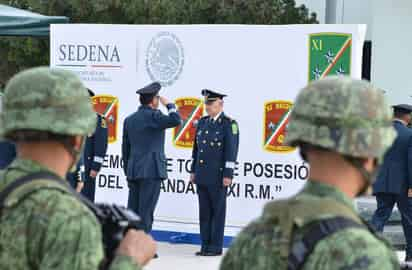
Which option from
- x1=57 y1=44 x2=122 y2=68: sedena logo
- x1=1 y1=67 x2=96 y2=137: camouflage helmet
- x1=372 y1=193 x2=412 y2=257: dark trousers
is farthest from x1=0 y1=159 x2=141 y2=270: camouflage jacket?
x1=57 y1=44 x2=122 y2=68: sedena logo

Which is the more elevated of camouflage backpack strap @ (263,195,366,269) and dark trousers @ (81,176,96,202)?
camouflage backpack strap @ (263,195,366,269)

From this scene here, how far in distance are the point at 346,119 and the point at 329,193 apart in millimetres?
203

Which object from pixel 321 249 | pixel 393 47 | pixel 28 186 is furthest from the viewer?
pixel 393 47

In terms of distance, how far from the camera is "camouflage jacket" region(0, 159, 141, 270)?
8.48ft

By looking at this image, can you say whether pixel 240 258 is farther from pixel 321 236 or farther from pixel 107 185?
pixel 107 185

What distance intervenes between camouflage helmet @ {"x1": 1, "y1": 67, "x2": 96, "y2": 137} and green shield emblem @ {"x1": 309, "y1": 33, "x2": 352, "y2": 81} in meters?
7.58

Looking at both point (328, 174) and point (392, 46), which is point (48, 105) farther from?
point (392, 46)

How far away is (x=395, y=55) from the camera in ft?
66.8

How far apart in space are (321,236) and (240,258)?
311mm

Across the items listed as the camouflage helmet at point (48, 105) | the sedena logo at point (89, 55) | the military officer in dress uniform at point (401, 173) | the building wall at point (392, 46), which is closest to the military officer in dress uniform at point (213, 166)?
the sedena logo at point (89, 55)

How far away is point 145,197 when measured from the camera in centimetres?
1016

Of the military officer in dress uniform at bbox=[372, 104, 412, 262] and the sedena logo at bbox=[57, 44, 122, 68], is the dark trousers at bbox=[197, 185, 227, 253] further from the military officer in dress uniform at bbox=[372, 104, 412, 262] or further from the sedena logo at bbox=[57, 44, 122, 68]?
the sedena logo at bbox=[57, 44, 122, 68]

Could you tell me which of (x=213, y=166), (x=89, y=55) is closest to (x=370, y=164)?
(x=213, y=166)

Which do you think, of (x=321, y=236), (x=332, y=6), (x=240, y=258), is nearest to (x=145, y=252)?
(x=240, y=258)
